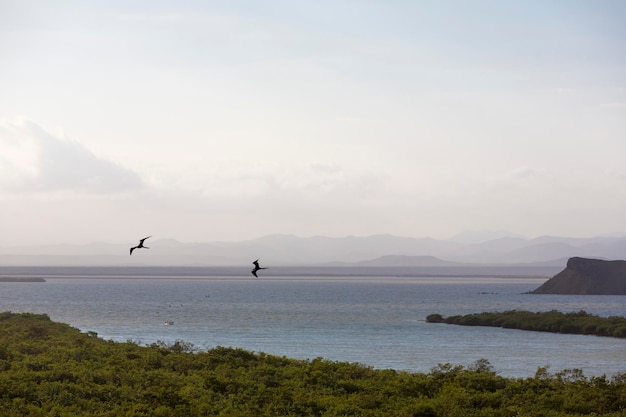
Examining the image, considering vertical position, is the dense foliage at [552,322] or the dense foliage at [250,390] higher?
the dense foliage at [250,390]

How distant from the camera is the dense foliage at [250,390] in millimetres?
43844

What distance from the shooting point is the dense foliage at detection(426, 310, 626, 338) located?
12569 cm

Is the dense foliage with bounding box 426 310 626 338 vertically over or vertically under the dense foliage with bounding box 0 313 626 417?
under

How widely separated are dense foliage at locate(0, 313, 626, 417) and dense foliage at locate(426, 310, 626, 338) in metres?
69.1

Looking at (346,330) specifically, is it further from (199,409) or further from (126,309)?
(199,409)

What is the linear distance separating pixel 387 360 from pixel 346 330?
3954 cm

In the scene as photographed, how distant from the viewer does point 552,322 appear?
133 metres

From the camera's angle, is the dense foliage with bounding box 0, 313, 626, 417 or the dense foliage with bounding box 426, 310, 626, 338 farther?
the dense foliage with bounding box 426, 310, 626, 338

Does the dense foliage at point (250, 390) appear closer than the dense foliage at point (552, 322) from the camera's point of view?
Yes

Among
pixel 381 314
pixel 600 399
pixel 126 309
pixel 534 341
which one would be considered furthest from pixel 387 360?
pixel 126 309

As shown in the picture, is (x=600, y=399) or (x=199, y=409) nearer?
(x=199, y=409)

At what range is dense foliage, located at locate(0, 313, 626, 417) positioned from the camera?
4384 cm

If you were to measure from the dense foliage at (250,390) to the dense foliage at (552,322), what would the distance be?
69095 mm

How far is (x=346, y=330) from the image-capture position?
128 m
